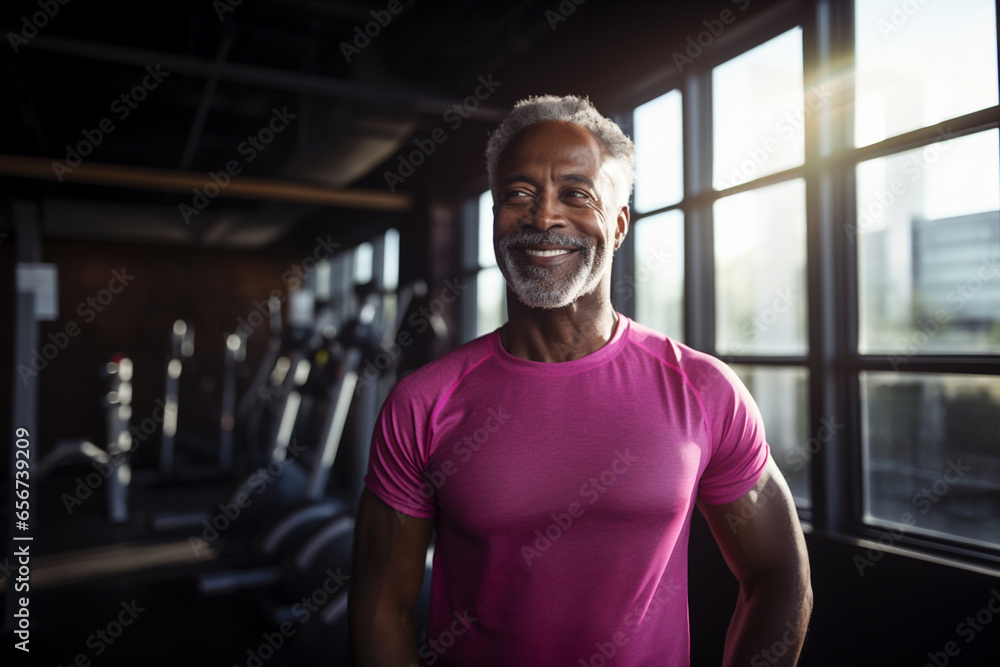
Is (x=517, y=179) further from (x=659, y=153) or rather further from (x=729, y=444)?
(x=659, y=153)

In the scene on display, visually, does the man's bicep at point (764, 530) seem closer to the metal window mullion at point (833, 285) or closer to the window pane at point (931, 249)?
the window pane at point (931, 249)

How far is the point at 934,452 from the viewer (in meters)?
2.22

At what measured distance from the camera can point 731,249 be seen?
121 inches

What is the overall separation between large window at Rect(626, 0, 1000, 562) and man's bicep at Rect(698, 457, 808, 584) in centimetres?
119

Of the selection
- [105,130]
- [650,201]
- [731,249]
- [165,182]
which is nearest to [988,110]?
[731,249]

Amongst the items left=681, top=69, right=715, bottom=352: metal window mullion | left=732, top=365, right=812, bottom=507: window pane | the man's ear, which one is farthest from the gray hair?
left=681, top=69, right=715, bottom=352: metal window mullion

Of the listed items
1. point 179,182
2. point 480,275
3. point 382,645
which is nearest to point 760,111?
point 382,645

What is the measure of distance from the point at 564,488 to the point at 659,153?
2.74 metres

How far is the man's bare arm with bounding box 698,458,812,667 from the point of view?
1.16 meters

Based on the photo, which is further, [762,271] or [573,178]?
[762,271]

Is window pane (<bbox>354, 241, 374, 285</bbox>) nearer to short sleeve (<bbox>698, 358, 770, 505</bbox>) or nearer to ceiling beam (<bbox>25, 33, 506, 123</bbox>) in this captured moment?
ceiling beam (<bbox>25, 33, 506, 123</bbox>)

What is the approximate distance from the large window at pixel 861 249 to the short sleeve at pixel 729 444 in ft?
3.97

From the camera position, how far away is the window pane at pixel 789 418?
267 centimetres

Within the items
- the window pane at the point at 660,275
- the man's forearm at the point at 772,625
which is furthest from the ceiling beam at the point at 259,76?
the man's forearm at the point at 772,625
